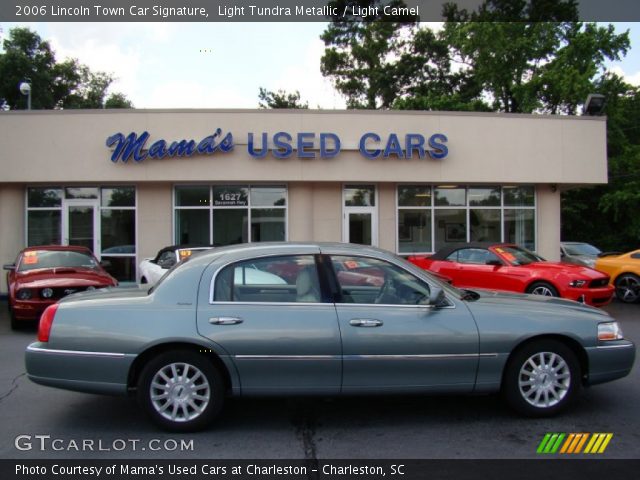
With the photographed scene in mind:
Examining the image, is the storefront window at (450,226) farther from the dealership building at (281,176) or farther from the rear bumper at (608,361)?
the rear bumper at (608,361)

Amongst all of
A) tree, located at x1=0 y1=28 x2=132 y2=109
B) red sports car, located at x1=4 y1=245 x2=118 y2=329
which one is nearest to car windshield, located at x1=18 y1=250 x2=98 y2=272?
red sports car, located at x1=4 y1=245 x2=118 y2=329

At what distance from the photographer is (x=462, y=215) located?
16.6 meters

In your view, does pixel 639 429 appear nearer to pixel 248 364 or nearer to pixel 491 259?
pixel 248 364

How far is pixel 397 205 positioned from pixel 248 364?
1244 centimetres

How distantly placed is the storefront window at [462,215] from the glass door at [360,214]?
78 centimetres

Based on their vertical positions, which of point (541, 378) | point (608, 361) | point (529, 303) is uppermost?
point (529, 303)

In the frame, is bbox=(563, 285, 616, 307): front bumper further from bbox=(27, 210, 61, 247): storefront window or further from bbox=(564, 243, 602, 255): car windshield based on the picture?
bbox=(27, 210, 61, 247): storefront window

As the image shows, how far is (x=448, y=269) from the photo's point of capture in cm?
1184

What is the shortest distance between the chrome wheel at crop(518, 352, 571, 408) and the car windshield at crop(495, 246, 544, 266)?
22.2 feet

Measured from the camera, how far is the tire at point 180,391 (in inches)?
170

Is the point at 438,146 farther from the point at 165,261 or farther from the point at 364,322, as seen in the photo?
the point at 364,322

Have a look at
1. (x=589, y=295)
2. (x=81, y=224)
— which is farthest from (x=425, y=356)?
(x=81, y=224)

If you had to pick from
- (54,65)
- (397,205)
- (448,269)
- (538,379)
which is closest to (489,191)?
(397,205)

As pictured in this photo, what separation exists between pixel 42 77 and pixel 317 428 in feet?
134
